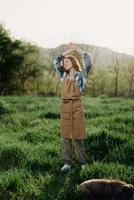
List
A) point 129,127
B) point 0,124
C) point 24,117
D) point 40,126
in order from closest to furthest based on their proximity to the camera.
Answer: point 129,127
point 40,126
point 0,124
point 24,117

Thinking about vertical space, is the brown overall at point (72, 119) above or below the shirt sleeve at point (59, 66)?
below

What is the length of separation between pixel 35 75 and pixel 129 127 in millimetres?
39428

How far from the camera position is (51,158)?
29.8ft

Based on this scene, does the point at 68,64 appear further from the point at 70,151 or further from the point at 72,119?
the point at 70,151

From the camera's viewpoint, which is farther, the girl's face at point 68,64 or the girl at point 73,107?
the girl's face at point 68,64

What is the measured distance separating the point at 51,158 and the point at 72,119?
0.97 m

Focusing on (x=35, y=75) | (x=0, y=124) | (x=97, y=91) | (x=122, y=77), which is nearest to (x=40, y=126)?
(x=0, y=124)

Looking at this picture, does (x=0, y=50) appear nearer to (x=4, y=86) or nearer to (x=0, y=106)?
(x=4, y=86)

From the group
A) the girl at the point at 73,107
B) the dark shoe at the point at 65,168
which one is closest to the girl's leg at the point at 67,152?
the girl at the point at 73,107

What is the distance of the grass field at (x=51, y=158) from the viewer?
24.2 ft

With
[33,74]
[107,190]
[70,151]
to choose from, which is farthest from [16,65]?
[107,190]

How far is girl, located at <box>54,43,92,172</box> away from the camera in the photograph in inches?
334

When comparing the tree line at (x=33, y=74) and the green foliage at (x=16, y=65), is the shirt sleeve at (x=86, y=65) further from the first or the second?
the green foliage at (x=16, y=65)

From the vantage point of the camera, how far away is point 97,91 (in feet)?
203
